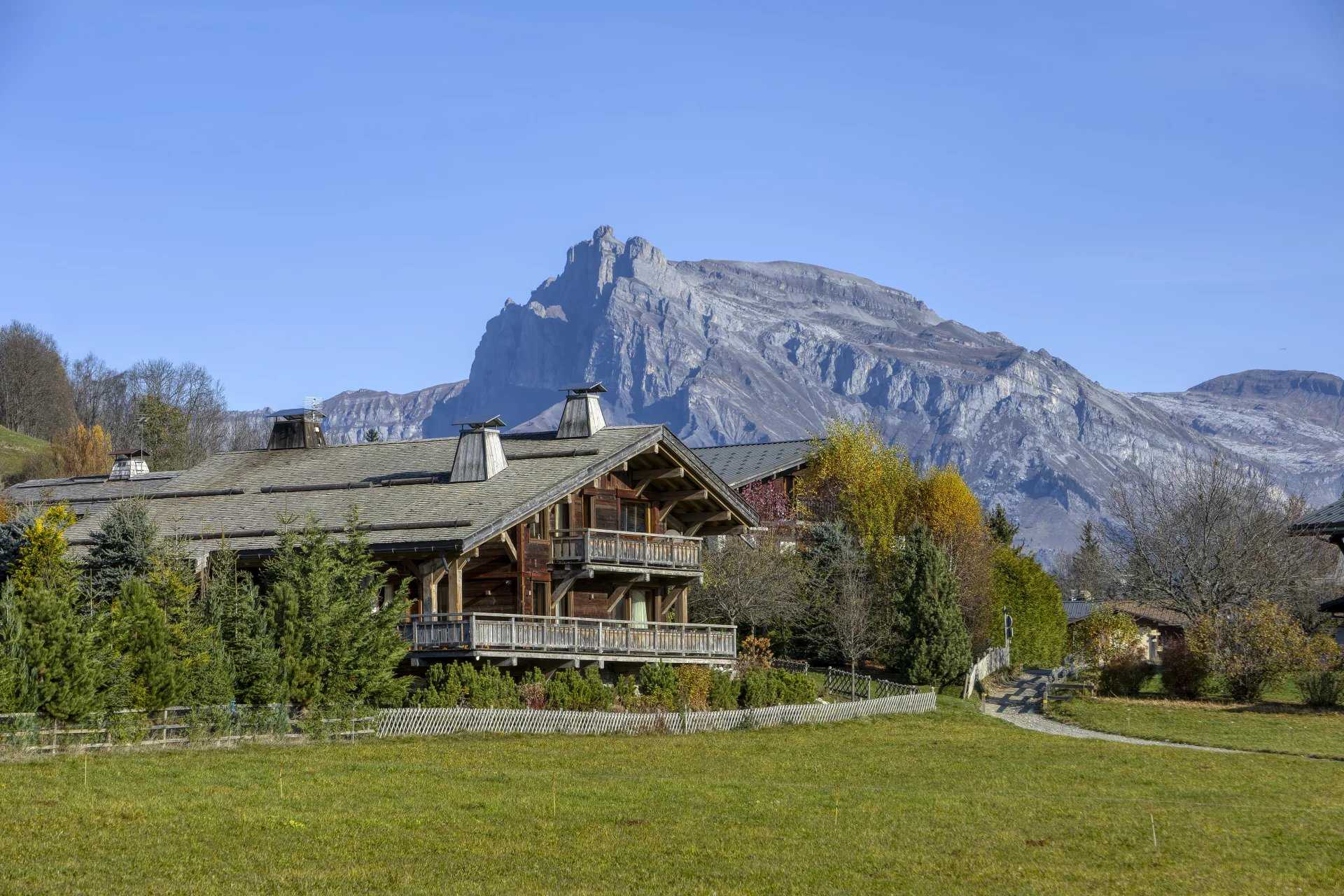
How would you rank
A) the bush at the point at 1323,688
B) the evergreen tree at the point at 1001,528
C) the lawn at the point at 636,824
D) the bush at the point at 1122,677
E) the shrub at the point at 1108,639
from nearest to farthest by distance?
1. the lawn at the point at 636,824
2. the bush at the point at 1323,688
3. the bush at the point at 1122,677
4. the shrub at the point at 1108,639
5. the evergreen tree at the point at 1001,528

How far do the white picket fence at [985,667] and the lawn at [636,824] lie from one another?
2544 centimetres

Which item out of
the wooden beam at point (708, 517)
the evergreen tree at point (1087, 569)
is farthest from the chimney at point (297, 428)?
the evergreen tree at point (1087, 569)

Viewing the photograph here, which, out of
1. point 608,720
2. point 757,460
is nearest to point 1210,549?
point 757,460

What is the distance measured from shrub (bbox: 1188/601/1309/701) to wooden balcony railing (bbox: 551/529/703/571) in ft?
68.9

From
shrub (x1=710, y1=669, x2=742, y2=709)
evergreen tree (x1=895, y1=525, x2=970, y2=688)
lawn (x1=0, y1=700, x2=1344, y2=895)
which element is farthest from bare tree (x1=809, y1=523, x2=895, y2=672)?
lawn (x1=0, y1=700, x2=1344, y2=895)

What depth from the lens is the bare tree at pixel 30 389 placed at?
460ft

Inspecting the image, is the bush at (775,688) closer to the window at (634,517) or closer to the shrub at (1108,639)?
the window at (634,517)

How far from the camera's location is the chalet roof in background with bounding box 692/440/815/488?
86125 mm

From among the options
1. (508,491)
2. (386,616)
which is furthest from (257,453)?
(386,616)

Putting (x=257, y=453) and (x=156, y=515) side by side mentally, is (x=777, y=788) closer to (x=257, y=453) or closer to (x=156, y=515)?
(x=156, y=515)

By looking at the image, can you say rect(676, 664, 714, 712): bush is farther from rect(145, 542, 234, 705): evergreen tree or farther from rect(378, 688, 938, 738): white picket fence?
rect(145, 542, 234, 705): evergreen tree

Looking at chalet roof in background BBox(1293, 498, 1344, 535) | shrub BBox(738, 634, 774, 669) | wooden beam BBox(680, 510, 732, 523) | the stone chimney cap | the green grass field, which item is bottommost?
shrub BBox(738, 634, 774, 669)

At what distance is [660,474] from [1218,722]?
21267 mm

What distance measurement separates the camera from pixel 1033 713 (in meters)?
58.9
